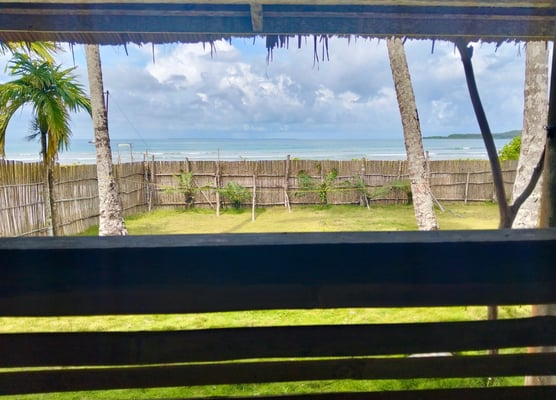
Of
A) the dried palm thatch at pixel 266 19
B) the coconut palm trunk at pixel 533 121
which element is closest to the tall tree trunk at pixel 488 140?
the dried palm thatch at pixel 266 19

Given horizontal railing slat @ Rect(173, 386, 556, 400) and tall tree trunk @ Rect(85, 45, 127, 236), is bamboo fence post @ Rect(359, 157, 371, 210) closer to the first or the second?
tall tree trunk @ Rect(85, 45, 127, 236)

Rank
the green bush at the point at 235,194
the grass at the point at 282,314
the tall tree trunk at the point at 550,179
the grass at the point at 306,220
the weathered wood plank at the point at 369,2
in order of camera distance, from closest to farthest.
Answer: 1. the tall tree trunk at the point at 550,179
2. the weathered wood plank at the point at 369,2
3. the grass at the point at 282,314
4. the grass at the point at 306,220
5. the green bush at the point at 235,194

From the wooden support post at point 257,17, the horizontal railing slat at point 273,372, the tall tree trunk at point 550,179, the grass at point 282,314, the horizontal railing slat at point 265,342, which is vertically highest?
the wooden support post at point 257,17

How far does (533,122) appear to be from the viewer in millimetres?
5344

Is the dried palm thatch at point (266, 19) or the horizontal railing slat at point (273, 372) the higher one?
the dried palm thatch at point (266, 19)

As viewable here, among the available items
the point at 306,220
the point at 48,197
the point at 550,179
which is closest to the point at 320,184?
the point at 306,220

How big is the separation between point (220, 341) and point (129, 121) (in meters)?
13.2

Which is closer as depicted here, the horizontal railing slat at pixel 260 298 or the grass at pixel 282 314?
the horizontal railing slat at pixel 260 298

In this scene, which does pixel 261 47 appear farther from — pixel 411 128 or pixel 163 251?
pixel 411 128

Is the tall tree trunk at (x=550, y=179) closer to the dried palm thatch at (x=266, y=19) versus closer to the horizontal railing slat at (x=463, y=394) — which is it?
the horizontal railing slat at (x=463, y=394)

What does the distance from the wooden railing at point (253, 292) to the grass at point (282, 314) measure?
2.49 ft

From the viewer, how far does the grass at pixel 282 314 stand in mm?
2498

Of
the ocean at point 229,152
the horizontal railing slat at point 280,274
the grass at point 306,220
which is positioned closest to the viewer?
the horizontal railing slat at point 280,274

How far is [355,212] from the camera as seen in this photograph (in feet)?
40.1
